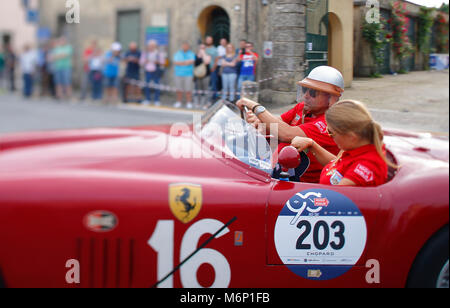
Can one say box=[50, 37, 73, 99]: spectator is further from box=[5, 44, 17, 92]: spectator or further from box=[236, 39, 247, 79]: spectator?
box=[5, 44, 17, 92]: spectator

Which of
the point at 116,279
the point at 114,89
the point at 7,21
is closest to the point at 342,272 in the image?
the point at 116,279

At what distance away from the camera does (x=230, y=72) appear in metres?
2.36

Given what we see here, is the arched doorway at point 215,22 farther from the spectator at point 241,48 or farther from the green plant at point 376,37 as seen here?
the green plant at point 376,37

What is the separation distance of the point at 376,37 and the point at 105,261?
1504 millimetres

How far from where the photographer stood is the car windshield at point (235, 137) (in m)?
2.31

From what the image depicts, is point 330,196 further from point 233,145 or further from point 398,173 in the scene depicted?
point 233,145

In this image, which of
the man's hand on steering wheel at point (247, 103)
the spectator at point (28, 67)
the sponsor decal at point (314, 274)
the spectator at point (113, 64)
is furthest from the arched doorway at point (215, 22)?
the spectator at point (28, 67)

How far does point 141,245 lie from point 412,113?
1316 mm

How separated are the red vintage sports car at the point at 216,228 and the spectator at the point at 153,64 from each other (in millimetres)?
1139

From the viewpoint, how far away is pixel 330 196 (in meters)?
2.04

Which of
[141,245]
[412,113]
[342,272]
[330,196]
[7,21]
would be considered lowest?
[342,272]

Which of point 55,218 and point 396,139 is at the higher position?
point 396,139

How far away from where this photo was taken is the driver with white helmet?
2.11 metres

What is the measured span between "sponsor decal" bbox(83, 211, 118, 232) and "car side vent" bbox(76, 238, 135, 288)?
5 centimetres
